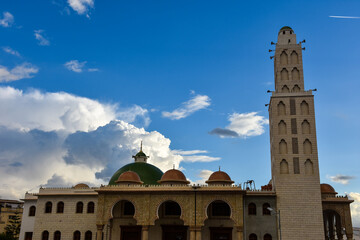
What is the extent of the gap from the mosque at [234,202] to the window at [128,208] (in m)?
0.11

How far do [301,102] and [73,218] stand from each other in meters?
30.0

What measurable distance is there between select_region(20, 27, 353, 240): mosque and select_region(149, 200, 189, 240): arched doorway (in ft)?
0.35

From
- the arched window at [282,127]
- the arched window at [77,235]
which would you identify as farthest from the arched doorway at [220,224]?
the arched window at [77,235]

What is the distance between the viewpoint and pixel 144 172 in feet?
153

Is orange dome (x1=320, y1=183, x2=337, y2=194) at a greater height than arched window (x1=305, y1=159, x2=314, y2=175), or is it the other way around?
arched window (x1=305, y1=159, x2=314, y2=175)

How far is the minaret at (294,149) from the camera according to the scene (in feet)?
115

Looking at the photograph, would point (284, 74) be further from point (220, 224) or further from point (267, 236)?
point (220, 224)

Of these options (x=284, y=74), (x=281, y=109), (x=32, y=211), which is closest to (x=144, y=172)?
(x=32, y=211)

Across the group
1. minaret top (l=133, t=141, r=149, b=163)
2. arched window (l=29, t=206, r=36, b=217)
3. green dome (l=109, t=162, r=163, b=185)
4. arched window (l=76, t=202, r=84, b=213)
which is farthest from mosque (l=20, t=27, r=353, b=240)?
minaret top (l=133, t=141, r=149, b=163)

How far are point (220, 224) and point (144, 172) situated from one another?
44.7 ft

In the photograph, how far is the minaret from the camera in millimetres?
35094

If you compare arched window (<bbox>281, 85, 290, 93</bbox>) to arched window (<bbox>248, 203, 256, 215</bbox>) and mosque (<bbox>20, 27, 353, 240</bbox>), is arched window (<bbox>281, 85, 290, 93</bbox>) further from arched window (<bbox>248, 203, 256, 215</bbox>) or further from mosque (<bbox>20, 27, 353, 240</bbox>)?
arched window (<bbox>248, 203, 256, 215</bbox>)

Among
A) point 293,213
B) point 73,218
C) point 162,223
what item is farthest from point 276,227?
point 73,218

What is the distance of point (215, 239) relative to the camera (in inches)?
1475
